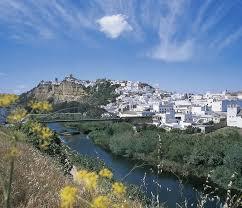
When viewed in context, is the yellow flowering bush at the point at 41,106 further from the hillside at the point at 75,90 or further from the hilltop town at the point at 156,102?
the hillside at the point at 75,90

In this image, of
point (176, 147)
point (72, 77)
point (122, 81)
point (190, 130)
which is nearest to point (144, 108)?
point (190, 130)

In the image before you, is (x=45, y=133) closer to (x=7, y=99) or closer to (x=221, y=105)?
(x=7, y=99)

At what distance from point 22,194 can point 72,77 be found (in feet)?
413

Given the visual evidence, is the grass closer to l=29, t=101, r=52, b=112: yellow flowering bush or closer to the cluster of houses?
l=29, t=101, r=52, b=112: yellow flowering bush

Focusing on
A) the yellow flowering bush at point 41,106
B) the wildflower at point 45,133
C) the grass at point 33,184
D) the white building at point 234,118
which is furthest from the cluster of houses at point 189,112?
the yellow flowering bush at point 41,106

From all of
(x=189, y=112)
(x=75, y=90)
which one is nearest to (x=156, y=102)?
(x=189, y=112)

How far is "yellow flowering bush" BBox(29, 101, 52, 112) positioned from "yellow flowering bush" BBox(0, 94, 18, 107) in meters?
0.07

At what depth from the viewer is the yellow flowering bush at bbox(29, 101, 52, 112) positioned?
5.25 feet

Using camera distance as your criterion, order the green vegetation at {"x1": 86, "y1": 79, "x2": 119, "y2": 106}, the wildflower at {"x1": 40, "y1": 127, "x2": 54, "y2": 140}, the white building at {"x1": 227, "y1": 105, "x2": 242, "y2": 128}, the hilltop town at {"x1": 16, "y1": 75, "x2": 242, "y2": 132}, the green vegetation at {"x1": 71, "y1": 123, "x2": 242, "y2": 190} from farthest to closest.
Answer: the green vegetation at {"x1": 86, "y1": 79, "x2": 119, "y2": 106} < the hilltop town at {"x1": 16, "y1": 75, "x2": 242, "y2": 132} < the white building at {"x1": 227, "y1": 105, "x2": 242, "y2": 128} < the green vegetation at {"x1": 71, "y1": 123, "x2": 242, "y2": 190} < the wildflower at {"x1": 40, "y1": 127, "x2": 54, "y2": 140}

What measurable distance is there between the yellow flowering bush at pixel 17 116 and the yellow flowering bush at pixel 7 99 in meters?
0.04

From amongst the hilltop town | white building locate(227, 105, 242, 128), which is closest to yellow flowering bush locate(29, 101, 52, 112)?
the hilltop town

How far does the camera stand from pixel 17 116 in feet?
5.02

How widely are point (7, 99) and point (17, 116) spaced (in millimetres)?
77

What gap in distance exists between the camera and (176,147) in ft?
94.7
